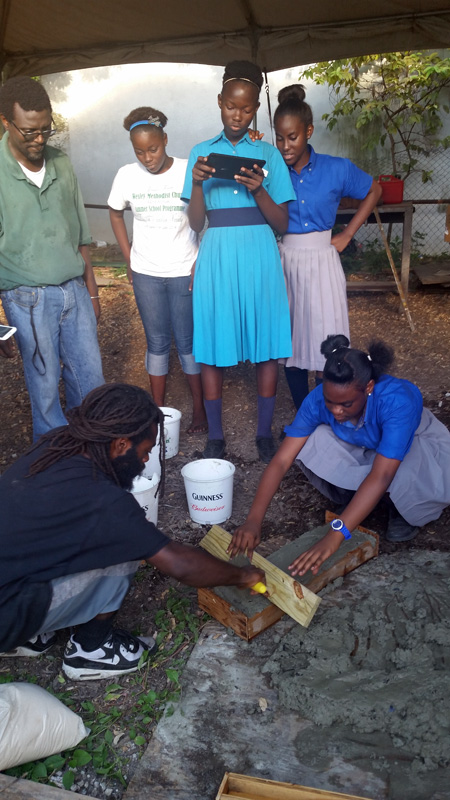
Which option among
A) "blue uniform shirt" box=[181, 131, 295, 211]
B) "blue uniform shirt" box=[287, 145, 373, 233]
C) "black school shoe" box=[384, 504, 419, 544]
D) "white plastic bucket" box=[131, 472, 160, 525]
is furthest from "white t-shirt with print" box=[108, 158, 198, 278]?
"black school shoe" box=[384, 504, 419, 544]

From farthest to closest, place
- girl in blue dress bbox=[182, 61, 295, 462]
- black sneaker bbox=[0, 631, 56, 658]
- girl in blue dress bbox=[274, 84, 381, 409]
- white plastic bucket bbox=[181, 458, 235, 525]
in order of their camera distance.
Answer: girl in blue dress bbox=[274, 84, 381, 409] → girl in blue dress bbox=[182, 61, 295, 462] → white plastic bucket bbox=[181, 458, 235, 525] → black sneaker bbox=[0, 631, 56, 658]

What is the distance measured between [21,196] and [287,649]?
2.30 metres

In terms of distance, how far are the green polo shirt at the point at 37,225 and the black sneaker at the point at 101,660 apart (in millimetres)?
1714

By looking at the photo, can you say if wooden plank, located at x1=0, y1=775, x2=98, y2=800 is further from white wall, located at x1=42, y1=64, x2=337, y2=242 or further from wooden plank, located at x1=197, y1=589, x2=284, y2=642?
white wall, located at x1=42, y1=64, x2=337, y2=242

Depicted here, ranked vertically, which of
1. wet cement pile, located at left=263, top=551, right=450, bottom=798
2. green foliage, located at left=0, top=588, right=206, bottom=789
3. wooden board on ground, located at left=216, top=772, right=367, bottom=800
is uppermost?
wooden board on ground, located at left=216, top=772, right=367, bottom=800

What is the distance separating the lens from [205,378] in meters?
3.63

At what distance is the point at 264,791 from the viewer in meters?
1.65

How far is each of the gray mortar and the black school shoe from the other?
0.68 feet

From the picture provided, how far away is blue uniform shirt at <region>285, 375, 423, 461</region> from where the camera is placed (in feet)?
8.27

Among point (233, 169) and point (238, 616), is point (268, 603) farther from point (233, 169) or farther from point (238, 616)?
point (233, 169)

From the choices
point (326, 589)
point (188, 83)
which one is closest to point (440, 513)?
point (326, 589)

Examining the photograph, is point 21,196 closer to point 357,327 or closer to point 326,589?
point 326,589

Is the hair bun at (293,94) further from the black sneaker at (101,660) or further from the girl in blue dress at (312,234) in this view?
the black sneaker at (101,660)

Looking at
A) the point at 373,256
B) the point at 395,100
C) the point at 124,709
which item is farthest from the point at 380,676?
the point at 395,100
